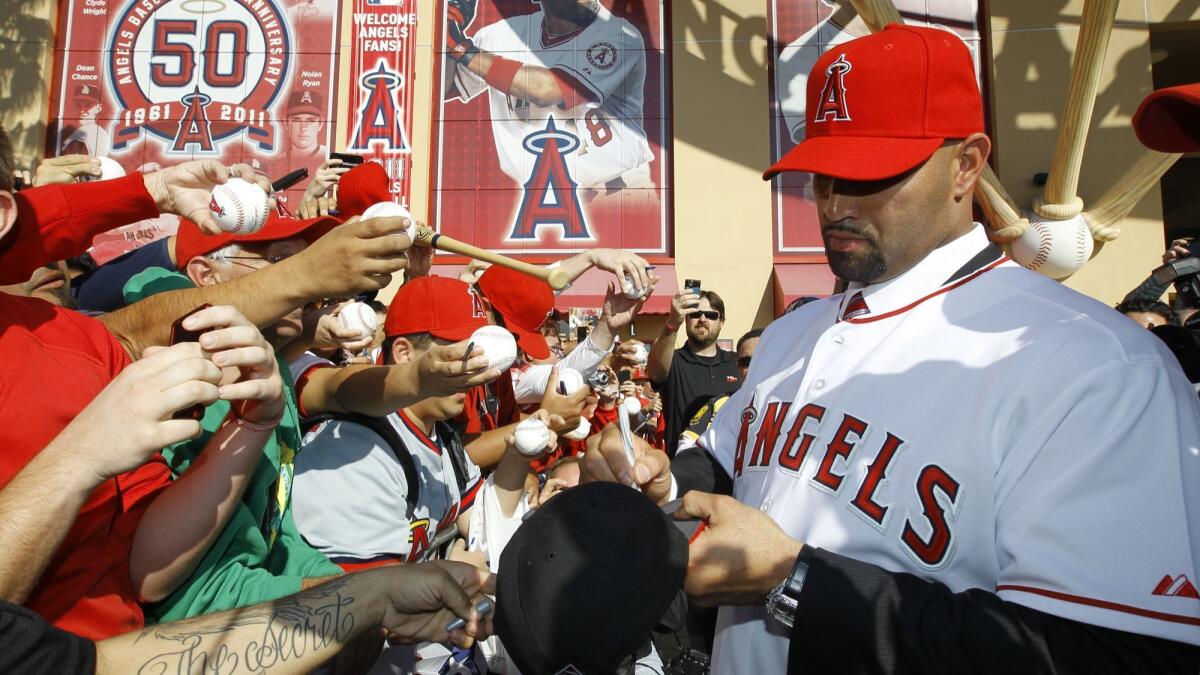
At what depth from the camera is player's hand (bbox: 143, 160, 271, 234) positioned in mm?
2100

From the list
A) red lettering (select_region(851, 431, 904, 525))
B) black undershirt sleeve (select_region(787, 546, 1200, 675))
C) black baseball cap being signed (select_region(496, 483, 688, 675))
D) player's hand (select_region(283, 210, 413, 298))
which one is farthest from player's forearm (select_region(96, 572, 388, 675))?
red lettering (select_region(851, 431, 904, 525))

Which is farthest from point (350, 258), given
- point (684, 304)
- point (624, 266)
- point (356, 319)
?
point (684, 304)

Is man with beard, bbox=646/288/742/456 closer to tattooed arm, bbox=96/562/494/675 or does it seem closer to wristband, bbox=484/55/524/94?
tattooed arm, bbox=96/562/494/675

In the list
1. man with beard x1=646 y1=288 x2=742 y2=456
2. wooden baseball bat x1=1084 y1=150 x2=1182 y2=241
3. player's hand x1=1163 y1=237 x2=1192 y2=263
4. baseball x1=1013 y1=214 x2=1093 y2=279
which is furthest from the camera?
wooden baseball bat x1=1084 y1=150 x2=1182 y2=241

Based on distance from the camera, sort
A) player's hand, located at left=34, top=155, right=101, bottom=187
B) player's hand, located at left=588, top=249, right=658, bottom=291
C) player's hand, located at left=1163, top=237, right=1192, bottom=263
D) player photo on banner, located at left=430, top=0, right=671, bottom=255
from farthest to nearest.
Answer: player photo on banner, located at left=430, top=0, right=671, bottom=255 < player's hand, located at left=588, top=249, right=658, bottom=291 < player's hand, located at left=34, top=155, right=101, bottom=187 < player's hand, located at left=1163, top=237, right=1192, bottom=263

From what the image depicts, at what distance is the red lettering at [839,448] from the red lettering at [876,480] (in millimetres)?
52

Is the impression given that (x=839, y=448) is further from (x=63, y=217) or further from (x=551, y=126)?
(x=551, y=126)

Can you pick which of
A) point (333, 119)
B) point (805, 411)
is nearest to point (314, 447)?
point (805, 411)

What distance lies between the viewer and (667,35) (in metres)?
12.3

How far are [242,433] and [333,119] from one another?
36.6 ft

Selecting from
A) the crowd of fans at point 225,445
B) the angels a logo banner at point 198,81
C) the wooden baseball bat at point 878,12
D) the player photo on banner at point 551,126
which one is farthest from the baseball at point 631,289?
the angels a logo banner at point 198,81

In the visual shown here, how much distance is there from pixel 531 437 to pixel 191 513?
1438mm

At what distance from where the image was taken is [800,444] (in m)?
1.77

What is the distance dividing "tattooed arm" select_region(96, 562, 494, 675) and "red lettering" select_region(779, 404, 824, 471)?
0.88 meters
